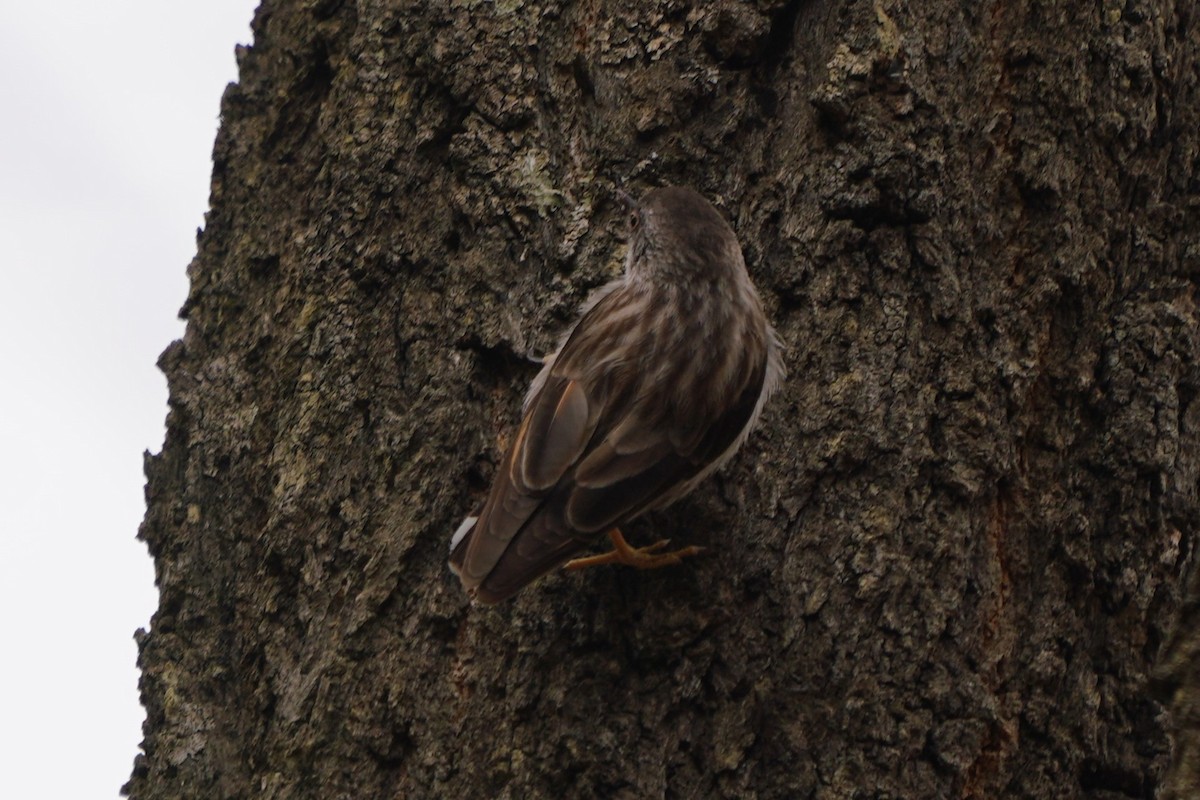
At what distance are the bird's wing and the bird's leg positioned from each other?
9 centimetres

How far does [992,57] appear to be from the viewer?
399 centimetres

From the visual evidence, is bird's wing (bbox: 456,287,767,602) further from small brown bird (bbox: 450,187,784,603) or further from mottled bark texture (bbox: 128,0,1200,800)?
mottled bark texture (bbox: 128,0,1200,800)

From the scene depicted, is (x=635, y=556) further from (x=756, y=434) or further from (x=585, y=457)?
(x=756, y=434)

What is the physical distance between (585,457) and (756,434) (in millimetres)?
534

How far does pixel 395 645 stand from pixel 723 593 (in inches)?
38.1

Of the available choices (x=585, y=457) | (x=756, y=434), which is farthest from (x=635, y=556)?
(x=756, y=434)

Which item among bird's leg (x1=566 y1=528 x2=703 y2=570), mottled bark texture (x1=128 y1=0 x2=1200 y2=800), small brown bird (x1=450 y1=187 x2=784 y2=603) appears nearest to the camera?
mottled bark texture (x1=128 y1=0 x2=1200 y2=800)

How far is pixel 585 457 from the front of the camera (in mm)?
3990

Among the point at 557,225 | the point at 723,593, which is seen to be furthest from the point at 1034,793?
Result: the point at 557,225

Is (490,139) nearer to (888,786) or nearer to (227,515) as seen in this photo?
(227,515)

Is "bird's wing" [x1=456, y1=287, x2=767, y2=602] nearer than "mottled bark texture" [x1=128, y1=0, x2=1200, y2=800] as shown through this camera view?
No

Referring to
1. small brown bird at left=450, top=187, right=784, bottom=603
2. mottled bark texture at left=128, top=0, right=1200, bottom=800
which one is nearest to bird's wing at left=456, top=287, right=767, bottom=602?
small brown bird at left=450, top=187, right=784, bottom=603

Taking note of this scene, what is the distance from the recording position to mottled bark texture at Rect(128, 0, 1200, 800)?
137 inches

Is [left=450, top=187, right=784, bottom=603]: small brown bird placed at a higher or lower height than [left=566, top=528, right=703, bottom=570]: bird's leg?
higher
